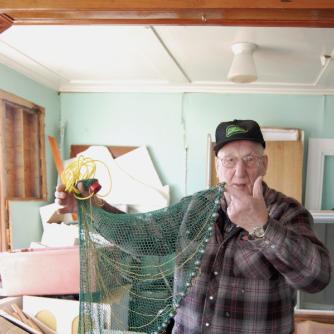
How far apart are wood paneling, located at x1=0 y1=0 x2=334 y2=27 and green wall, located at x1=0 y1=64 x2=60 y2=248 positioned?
1851mm

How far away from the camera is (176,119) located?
10.3 feet

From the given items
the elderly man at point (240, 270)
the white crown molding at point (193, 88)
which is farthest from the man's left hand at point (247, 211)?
the white crown molding at point (193, 88)

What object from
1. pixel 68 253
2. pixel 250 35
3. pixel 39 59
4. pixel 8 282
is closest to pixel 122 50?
pixel 39 59

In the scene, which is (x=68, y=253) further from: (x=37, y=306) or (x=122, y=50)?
(x=122, y=50)

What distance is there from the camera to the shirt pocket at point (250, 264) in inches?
35.4

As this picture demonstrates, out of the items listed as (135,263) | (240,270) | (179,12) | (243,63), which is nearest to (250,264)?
(240,270)

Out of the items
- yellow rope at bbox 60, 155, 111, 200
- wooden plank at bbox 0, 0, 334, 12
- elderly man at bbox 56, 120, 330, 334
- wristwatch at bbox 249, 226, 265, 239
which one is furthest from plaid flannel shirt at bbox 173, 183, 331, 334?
wooden plank at bbox 0, 0, 334, 12

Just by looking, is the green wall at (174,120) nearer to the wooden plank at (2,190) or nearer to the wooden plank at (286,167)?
the wooden plank at (286,167)

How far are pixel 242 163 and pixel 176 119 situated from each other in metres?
2.22

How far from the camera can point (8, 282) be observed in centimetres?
142

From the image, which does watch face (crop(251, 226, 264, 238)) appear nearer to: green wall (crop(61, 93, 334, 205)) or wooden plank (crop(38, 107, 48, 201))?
green wall (crop(61, 93, 334, 205))

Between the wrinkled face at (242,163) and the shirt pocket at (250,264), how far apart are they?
0.54 feet

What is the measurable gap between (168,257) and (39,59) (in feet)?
6.29

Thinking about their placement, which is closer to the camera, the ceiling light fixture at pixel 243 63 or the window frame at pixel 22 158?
the ceiling light fixture at pixel 243 63
